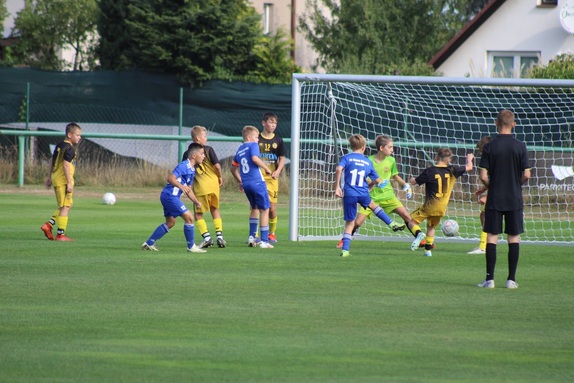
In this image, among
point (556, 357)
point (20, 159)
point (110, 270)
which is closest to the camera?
point (556, 357)

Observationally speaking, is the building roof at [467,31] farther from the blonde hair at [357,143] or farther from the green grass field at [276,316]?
the blonde hair at [357,143]

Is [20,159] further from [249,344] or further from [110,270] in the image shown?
[249,344]

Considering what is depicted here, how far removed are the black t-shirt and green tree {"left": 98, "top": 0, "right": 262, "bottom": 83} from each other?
21278 millimetres

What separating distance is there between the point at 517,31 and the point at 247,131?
2654 cm

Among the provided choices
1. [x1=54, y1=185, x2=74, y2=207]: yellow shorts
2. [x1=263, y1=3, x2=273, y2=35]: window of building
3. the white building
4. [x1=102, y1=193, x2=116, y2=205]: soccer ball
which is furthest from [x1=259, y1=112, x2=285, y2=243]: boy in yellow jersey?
[x1=263, y1=3, x2=273, y2=35]: window of building

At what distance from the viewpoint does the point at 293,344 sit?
7570 mm

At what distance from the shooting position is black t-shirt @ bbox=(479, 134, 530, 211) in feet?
35.3

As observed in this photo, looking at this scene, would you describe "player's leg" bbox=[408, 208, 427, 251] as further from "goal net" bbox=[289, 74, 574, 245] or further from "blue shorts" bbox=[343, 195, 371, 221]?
"goal net" bbox=[289, 74, 574, 245]

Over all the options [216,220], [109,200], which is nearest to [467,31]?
[109,200]

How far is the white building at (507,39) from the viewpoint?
3875 centimetres

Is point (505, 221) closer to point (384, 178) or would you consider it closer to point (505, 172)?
point (505, 172)

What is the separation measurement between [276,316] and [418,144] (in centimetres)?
1388

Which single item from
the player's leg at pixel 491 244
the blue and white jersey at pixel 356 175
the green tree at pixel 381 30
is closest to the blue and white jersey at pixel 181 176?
the blue and white jersey at pixel 356 175

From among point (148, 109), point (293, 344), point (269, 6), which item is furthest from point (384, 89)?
point (269, 6)
